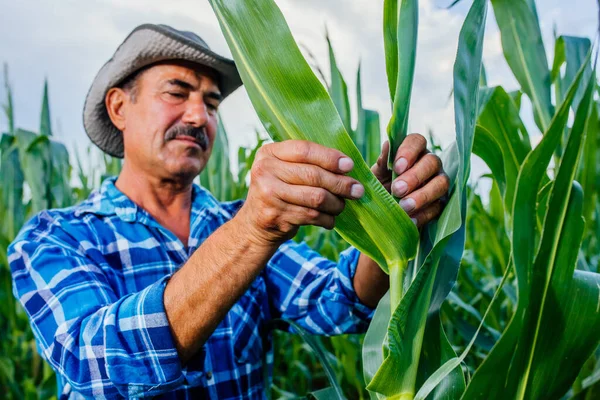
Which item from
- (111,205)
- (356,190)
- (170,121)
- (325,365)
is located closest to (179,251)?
(111,205)

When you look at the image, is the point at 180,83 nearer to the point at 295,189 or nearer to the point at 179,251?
the point at 179,251

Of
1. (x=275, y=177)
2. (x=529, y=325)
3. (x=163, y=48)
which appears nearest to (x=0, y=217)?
(x=163, y=48)

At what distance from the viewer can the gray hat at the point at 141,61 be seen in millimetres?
1036

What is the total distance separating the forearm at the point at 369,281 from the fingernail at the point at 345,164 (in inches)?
14.4

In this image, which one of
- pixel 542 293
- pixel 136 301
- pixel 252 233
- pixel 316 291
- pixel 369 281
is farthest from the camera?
pixel 316 291

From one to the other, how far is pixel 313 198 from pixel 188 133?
691 mm

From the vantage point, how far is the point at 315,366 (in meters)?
1.49

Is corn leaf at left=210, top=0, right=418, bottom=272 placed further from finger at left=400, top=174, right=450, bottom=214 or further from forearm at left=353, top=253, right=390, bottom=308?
forearm at left=353, top=253, right=390, bottom=308

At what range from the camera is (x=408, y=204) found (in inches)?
16.6

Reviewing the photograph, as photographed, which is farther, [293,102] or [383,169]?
[383,169]

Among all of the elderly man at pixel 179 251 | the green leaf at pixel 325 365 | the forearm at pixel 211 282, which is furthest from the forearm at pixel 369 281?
the forearm at pixel 211 282

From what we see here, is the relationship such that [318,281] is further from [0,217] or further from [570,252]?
[0,217]

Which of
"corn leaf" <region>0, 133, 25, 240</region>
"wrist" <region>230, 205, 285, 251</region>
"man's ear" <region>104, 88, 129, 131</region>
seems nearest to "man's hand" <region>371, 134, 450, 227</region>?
"wrist" <region>230, 205, 285, 251</region>

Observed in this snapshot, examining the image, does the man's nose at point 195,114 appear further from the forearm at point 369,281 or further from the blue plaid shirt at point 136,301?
the forearm at point 369,281
